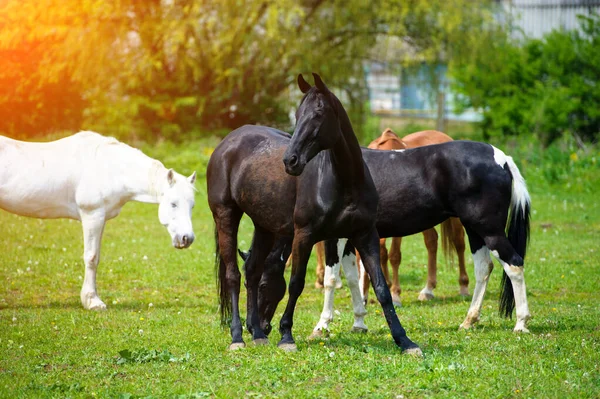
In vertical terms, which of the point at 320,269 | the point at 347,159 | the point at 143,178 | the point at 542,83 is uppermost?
the point at 542,83

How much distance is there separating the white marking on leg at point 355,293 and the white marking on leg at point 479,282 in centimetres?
92

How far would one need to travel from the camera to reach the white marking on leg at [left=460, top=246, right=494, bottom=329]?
7.47 metres

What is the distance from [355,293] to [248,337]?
3.30 ft

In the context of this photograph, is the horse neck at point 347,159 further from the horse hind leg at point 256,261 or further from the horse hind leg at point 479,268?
the horse hind leg at point 479,268

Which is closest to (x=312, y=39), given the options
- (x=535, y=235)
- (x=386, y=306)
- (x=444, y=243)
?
(x=535, y=235)

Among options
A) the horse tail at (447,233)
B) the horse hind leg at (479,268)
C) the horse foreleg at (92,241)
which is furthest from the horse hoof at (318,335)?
the horse tail at (447,233)

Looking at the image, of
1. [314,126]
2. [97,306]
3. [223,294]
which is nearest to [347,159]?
[314,126]

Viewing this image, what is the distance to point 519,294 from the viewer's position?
721 centimetres

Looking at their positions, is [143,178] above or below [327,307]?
above

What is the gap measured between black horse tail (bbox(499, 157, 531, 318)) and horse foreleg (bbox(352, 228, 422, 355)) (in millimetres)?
1693

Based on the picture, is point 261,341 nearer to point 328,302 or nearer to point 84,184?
point 328,302

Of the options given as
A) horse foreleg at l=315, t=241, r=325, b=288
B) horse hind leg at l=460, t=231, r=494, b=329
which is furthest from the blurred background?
horse hind leg at l=460, t=231, r=494, b=329

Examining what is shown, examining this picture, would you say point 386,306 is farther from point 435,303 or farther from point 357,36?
point 357,36

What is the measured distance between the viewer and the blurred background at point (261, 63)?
72.0 ft
